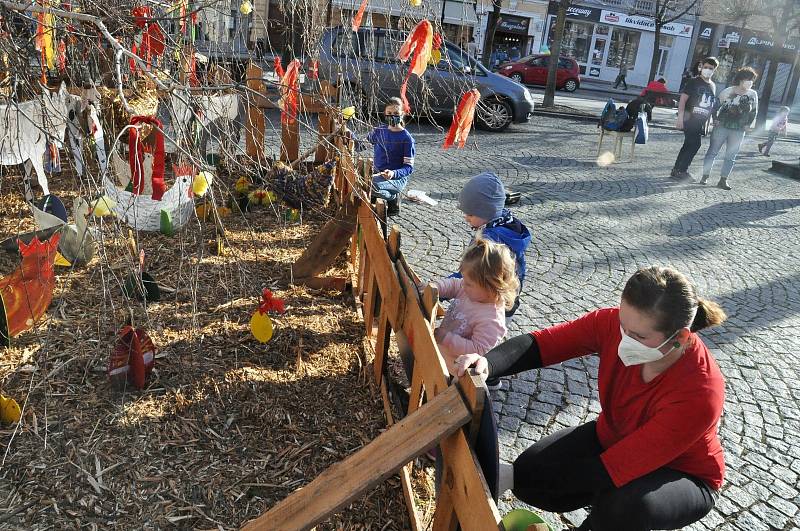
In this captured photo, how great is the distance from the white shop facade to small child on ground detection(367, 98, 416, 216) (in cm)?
3111

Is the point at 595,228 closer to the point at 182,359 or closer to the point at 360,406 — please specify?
the point at 360,406

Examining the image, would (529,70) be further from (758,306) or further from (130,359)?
(130,359)

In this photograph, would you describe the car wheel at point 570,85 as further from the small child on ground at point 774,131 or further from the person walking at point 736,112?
the person walking at point 736,112

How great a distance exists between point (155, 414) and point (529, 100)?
11.2 metres

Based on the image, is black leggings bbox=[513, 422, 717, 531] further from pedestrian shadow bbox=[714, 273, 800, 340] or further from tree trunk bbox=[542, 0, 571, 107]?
tree trunk bbox=[542, 0, 571, 107]

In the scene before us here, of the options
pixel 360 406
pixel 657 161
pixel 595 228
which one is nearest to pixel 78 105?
pixel 360 406

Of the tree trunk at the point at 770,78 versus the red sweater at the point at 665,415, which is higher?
the tree trunk at the point at 770,78

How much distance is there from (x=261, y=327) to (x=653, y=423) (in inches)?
82.7

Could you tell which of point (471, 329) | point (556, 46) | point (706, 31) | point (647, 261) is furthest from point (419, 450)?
point (706, 31)

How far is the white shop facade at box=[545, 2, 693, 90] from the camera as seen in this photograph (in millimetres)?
33531

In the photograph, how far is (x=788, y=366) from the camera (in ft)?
12.7

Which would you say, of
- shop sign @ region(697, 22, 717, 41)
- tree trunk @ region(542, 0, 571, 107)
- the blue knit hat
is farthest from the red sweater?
shop sign @ region(697, 22, 717, 41)

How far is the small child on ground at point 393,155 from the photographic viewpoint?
5148 millimetres

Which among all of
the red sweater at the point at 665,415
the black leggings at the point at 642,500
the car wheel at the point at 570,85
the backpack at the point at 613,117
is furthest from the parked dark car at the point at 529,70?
the black leggings at the point at 642,500
